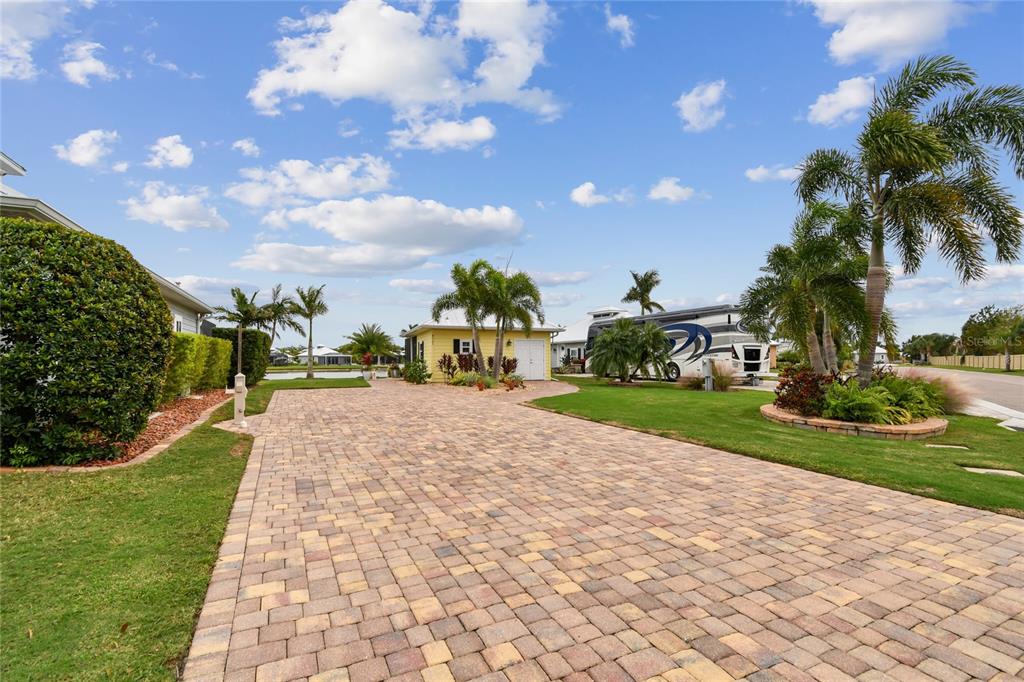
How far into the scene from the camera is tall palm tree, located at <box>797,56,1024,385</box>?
28.3 ft

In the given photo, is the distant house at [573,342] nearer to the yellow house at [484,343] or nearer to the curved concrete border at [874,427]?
the yellow house at [484,343]

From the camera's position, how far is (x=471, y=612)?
2719mm

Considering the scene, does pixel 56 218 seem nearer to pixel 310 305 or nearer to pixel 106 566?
pixel 106 566

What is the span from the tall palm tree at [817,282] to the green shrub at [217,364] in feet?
49.2

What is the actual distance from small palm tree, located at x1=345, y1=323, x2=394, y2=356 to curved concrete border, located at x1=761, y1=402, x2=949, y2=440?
2850cm

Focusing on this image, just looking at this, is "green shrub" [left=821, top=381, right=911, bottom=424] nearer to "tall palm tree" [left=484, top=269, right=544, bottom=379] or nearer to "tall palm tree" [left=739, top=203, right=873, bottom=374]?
"tall palm tree" [left=739, top=203, right=873, bottom=374]

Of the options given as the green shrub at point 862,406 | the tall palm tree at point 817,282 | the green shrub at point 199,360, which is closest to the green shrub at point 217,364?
the green shrub at point 199,360

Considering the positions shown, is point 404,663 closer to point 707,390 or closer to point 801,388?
point 801,388

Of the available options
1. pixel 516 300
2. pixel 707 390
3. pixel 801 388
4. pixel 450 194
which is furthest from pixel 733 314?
pixel 450 194

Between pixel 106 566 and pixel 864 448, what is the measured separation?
8916 millimetres

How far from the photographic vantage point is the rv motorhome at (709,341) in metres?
19.5

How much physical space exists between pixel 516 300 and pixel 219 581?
16.9 metres

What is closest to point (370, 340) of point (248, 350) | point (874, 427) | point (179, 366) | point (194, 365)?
point (248, 350)

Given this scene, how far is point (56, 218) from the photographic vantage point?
26.8 ft
